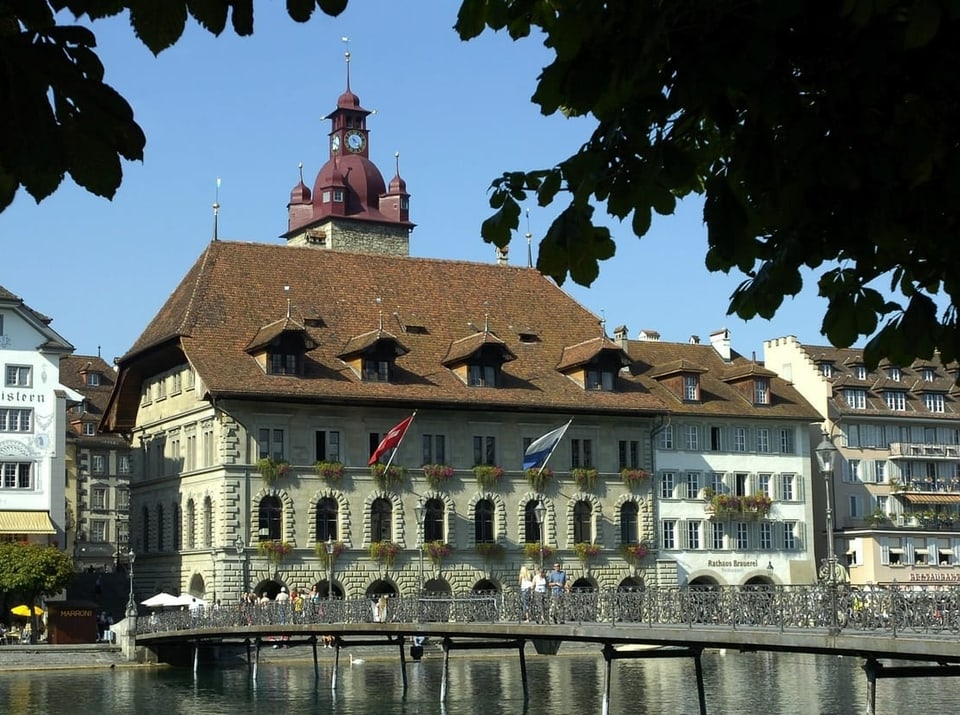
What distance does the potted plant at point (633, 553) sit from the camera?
68.5m

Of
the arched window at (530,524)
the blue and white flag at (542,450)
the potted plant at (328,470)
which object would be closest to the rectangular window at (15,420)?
the potted plant at (328,470)

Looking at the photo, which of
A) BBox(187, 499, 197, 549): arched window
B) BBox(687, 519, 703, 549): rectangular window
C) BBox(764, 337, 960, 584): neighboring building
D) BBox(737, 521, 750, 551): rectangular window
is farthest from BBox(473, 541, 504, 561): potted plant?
BBox(764, 337, 960, 584): neighboring building

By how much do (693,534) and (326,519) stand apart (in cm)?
1643

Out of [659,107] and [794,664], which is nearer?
[659,107]

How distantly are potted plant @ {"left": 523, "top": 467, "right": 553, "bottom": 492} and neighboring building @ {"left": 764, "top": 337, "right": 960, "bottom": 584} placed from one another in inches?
619

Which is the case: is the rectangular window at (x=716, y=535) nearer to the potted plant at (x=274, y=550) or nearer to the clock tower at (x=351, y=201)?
the potted plant at (x=274, y=550)

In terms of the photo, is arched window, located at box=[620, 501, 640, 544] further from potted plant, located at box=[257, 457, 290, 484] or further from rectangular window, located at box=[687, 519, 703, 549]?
potted plant, located at box=[257, 457, 290, 484]

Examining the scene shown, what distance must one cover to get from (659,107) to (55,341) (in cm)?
6102

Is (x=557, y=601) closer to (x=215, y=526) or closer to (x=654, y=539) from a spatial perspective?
(x=215, y=526)

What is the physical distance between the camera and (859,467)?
79.3 m

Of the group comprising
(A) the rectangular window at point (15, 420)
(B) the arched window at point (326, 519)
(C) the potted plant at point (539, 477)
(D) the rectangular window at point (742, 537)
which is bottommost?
(D) the rectangular window at point (742, 537)

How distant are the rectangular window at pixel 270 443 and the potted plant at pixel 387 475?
3500 millimetres

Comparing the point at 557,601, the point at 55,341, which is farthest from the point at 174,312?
the point at 557,601

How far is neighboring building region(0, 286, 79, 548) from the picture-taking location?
210 feet
